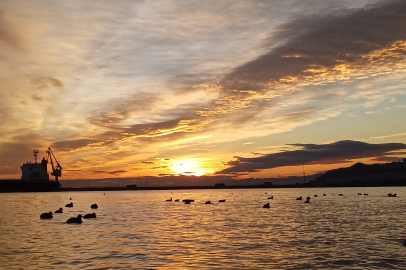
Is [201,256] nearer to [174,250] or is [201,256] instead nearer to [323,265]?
[174,250]

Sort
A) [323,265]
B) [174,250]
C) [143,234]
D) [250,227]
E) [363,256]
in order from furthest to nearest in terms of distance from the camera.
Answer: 1. [250,227]
2. [143,234]
3. [174,250]
4. [363,256]
5. [323,265]

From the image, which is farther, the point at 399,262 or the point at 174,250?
the point at 174,250

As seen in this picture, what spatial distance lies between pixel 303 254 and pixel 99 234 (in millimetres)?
23699

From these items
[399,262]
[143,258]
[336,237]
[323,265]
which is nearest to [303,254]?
[323,265]

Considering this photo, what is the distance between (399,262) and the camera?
1013 inches

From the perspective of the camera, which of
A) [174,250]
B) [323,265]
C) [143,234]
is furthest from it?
[143,234]

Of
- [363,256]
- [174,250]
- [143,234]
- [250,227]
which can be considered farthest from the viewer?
[250,227]

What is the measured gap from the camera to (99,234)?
4131 cm

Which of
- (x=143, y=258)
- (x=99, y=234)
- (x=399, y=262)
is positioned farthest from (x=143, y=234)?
(x=399, y=262)

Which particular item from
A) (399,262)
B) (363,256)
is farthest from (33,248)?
(399,262)

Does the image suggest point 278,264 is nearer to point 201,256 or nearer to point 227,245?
point 201,256

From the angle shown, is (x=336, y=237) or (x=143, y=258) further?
(x=336, y=237)

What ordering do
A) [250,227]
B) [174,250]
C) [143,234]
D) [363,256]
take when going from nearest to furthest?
1. [363,256]
2. [174,250]
3. [143,234]
4. [250,227]

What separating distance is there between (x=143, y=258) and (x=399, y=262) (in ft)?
62.3
